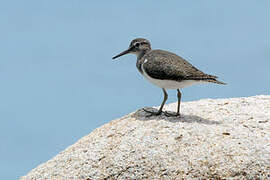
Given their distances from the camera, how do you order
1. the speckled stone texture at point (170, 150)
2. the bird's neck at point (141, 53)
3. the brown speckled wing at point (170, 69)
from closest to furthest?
the speckled stone texture at point (170, 150)
the brown speckled wing at point (170, 69)
the bird's neck at point (141, 53)

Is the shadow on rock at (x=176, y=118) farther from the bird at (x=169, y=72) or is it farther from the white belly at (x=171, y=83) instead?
the white belly at (x=171, y=83)

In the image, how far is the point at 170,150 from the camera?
891cm

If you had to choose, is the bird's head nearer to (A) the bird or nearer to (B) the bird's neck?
(B) the bird's neck

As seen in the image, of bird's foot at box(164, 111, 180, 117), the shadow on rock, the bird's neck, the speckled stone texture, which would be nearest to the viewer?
the speckled stone texture

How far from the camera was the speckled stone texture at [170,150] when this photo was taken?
28.1 ft

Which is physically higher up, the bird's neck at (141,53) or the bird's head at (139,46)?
the bird's head at (139,46)

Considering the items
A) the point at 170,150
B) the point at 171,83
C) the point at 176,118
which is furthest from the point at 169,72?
the point at 170,150

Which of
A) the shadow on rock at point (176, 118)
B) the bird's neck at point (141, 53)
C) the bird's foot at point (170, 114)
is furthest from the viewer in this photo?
the bird's neck at point (141, 53)

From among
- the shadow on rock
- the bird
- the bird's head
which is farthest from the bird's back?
the shadow on rock

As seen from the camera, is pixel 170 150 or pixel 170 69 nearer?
pixel 170 150

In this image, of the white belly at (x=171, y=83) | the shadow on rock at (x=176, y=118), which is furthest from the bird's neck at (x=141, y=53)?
the shadow on rock at (x=176, y=118)

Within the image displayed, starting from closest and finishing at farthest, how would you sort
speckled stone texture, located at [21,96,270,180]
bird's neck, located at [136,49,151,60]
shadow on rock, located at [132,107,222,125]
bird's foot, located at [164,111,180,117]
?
speckled stone texture, located at [21,96,270,180]
shadow on rock, located at [132,107,222,125]
bird's foot, located at [164,111,180,117]
bird's neck, located at [136,49,151,60]

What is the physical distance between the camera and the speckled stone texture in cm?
856

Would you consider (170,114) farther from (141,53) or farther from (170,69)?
(141,53)
